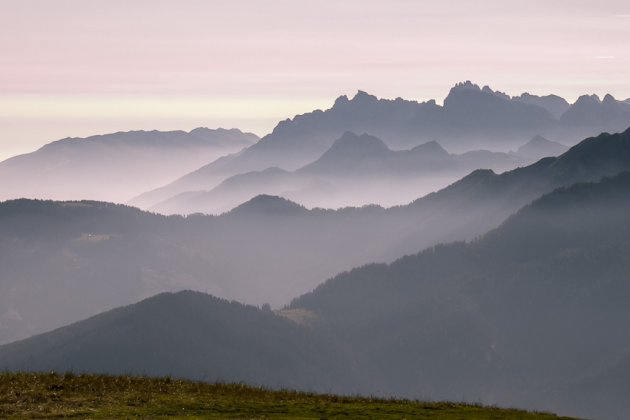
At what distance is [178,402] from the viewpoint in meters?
55.4

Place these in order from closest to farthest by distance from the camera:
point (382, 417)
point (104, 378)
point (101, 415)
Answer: point (101, 415) < point (382, 417) < point (104, 378)

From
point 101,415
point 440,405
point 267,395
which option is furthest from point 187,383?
point 440,405

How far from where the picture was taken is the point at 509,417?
57.5 m

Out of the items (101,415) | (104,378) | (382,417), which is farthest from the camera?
(104,378)

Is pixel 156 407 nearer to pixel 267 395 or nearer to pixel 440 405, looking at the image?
pixel 267 395

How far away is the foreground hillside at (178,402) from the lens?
52.3 m

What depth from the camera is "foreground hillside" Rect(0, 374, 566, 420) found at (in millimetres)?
52312

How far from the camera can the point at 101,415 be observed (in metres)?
50.7

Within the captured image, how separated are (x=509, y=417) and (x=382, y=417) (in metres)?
8.39

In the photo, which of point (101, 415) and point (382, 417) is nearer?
point (101, 415)

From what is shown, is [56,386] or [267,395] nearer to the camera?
[56,386]

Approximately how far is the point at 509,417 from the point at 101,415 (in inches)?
939

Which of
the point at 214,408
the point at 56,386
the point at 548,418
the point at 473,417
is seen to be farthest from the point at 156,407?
the point at 548,418

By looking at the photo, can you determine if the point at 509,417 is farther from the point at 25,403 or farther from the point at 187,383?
the point at 25,403
